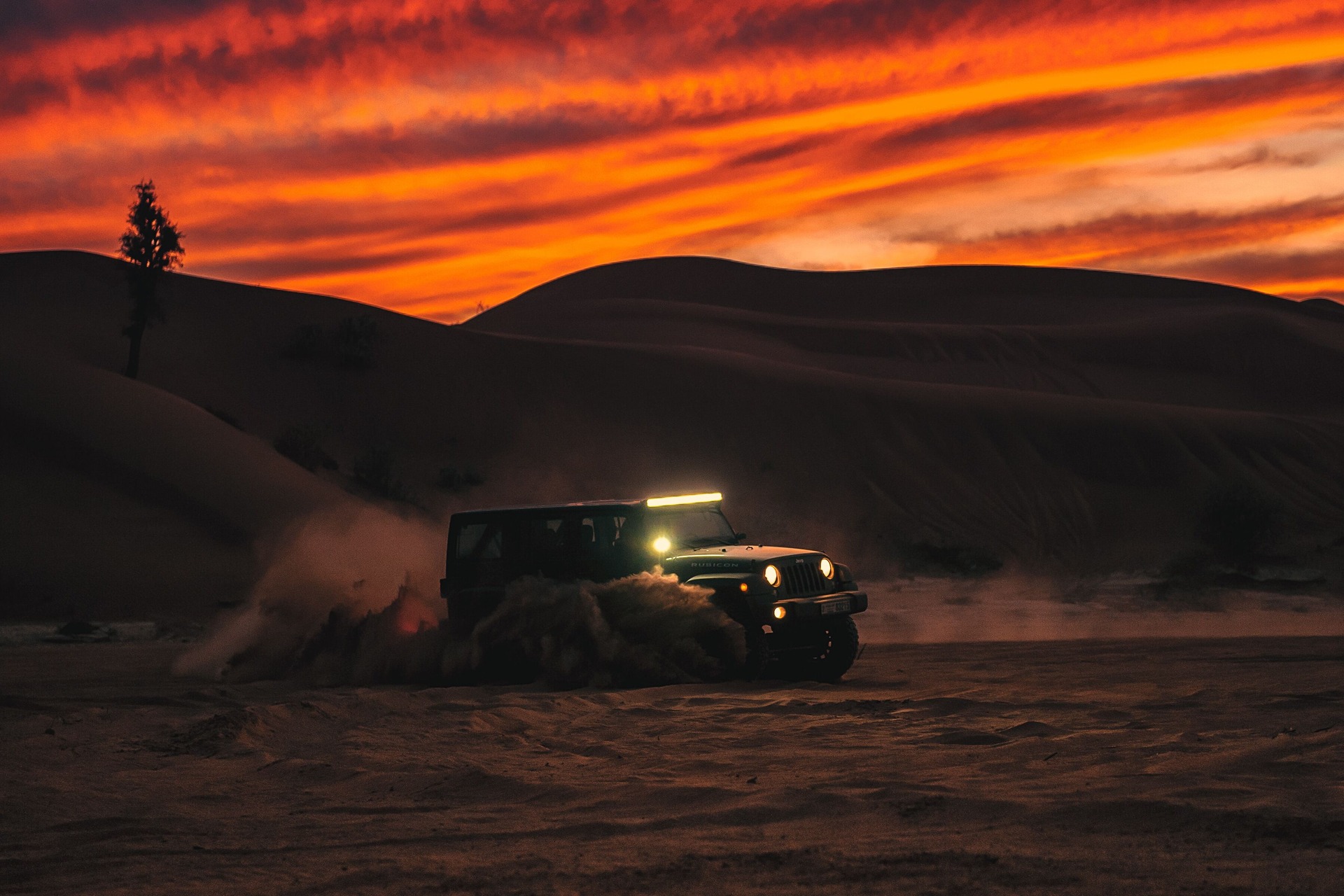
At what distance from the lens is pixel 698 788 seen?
356 inches

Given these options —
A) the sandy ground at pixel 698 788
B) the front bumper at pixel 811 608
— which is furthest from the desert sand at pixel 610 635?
the front bumper at pixel 811 608

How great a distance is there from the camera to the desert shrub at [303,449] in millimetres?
51344

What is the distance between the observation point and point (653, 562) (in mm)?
15508

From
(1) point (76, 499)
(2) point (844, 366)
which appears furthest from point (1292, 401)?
(1) point (76, 499)

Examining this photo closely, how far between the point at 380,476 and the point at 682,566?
1485 inches

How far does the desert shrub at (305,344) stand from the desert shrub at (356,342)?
99 centimetres

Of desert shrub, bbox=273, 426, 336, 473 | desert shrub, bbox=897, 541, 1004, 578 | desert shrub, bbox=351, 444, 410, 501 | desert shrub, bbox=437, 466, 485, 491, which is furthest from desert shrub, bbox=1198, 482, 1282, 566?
desert shrub, bbox=273, 426, 336, 473

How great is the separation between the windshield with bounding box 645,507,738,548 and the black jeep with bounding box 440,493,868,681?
11mm

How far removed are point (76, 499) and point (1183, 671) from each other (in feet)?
97.6

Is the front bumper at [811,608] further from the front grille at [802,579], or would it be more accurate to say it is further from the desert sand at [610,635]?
the desert sand at [610,635]

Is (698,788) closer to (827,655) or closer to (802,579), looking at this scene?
(802,579)

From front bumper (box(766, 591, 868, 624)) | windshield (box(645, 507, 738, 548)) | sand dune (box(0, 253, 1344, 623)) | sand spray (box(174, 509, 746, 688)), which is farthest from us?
sand dune (box(0, 253, 1344, 623))

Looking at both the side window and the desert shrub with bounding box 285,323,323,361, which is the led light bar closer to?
the side window

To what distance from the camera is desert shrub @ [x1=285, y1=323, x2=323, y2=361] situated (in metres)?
68.1
